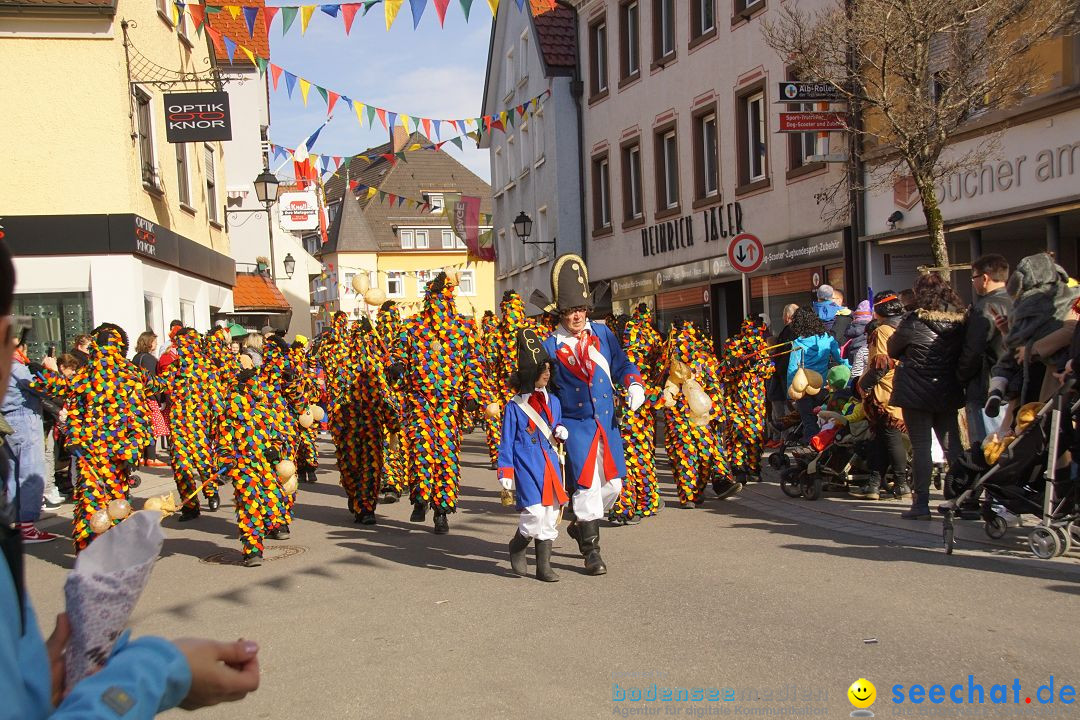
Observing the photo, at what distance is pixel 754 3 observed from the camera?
20.9 meters

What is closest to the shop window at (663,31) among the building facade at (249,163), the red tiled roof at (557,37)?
the red tiled roof at (557,37)

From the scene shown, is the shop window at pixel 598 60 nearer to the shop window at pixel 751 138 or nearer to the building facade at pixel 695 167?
the building facade at pixel 695 167

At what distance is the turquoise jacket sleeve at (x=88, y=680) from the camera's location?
1.38m

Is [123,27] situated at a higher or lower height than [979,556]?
higher

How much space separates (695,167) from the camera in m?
24.0

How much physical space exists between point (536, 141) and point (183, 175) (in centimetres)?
1240

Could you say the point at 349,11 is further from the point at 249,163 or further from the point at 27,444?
the point at 249,163

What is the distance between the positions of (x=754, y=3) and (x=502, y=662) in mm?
17843

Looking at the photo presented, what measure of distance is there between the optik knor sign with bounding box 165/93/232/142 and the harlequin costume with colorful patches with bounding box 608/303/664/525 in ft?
34.9

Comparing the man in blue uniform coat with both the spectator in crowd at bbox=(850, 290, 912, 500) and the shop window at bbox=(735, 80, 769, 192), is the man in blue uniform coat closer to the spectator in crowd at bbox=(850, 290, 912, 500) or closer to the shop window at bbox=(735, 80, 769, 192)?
the spectator in crowd at bbox=(850, 290, 912, 500)

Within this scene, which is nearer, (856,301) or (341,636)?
(341,636)

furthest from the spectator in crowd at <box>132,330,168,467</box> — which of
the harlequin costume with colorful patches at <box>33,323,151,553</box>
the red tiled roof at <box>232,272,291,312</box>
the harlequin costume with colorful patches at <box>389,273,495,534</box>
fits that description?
the red tiled roof at <box>232,272,291,312</box>

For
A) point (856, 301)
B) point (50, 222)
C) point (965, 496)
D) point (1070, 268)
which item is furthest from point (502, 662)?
point (50, 222)

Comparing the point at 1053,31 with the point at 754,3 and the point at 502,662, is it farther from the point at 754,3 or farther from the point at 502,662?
the point at 502,662
